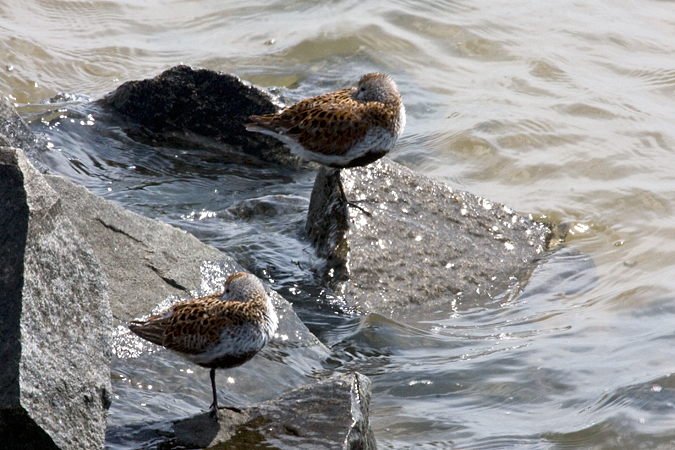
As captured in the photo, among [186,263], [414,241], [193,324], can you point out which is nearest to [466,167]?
[414,241]

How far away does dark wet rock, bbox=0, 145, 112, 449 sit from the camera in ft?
10.2

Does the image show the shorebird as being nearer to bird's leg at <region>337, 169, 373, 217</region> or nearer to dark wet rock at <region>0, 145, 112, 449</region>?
bird's leg at <region>337, 169, 373, 217</region>

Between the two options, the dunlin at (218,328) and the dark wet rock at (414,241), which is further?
the dark wet rock at (414,241)

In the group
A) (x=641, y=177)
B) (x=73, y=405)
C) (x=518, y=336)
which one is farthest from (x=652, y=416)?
(x=641, y=177)

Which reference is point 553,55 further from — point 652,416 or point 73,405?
point 73,405

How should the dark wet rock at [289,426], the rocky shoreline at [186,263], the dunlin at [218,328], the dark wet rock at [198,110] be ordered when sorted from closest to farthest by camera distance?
1. the rocky shoreline at [186,263]
2. the dark wet rock at [289,426]
3. the dunlin at [218,328]
4. the dark wet rock at [198,110]

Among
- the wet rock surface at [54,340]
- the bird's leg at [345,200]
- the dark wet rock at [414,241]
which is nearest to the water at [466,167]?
the dark wet rock at [414,241]

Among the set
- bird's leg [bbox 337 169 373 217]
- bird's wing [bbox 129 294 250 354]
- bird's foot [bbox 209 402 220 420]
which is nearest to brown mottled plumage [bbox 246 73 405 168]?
bird's leg [bbox 337 169 373 217]

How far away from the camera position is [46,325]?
333 cm

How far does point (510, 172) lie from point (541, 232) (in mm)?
2519

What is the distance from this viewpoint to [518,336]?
20.9 ft

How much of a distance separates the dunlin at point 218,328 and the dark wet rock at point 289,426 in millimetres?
170

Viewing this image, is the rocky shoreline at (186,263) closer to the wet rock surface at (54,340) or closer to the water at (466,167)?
the wet rock surface at (54,340)

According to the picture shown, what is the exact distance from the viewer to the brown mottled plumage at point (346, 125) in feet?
20.9
